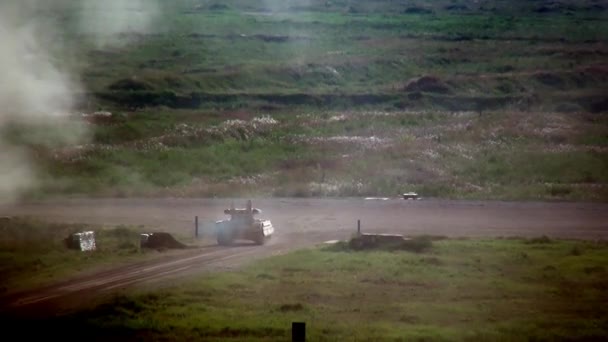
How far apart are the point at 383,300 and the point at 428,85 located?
39742 millimetres

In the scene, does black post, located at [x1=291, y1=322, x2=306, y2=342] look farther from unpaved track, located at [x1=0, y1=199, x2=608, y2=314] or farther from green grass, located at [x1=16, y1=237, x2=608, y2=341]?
unpaved track, located at [x1=0, y1=199, x2=608, y2=314]

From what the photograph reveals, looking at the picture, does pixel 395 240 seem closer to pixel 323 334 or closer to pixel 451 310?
pixel 451 310

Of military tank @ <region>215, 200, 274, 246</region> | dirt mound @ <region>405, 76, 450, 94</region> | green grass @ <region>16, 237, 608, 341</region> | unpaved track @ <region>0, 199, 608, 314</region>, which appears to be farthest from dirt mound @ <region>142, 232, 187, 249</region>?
dirt mound @ <region>405, 76, 450, 94</region>

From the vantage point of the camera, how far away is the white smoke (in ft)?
115

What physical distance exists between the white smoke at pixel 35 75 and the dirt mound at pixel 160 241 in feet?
31.1

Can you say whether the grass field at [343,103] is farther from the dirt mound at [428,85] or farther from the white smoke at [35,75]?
the white smoke at [35,75]

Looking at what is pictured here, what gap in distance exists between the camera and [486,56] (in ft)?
215

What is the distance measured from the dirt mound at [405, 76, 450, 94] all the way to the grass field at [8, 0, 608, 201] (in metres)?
0.10

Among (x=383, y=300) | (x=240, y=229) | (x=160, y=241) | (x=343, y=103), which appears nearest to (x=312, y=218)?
(x=240, y=229)

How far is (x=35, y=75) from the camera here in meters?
38.2

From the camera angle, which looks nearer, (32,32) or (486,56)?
(32,32)

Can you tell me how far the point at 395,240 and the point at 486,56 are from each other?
40.6 metres

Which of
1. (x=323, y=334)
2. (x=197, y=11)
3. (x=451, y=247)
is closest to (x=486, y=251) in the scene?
(x=451, y=247)

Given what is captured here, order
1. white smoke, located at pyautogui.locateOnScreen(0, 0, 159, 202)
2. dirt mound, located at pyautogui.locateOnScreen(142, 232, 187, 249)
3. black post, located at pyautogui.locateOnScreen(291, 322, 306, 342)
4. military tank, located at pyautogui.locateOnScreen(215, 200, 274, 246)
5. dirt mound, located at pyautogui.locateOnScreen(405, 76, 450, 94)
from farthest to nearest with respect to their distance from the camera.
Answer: dirt mound, located at pyautogui.locateOnScreen(405, 76, 450, 94)
white smoke, located at pyautogui.locateOnScreen(0, 0, 159, 202)
military tank, located at pyautogui.locateOnScreen(215, 200, 274, 246)
dirt mound, located at pyautogui.locateOnScreen(142, 232, 187, 249)
black post, located at pyautogui.locateOnScreen(291, 322, 306, 342)
